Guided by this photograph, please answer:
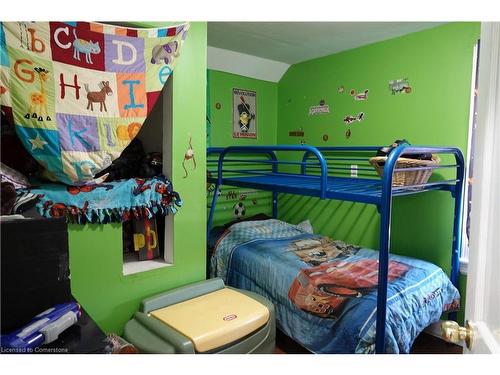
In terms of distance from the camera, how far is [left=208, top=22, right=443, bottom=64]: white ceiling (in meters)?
2.50

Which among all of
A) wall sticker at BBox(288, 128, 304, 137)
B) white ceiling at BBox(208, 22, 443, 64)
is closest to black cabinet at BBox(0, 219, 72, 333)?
white ceiling at BBox(208, 22, 443, 64)

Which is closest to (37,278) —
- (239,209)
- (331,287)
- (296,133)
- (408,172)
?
(331,287)

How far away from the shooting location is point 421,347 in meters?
2.41

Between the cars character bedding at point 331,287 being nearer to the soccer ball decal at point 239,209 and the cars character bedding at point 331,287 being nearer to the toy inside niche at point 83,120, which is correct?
the soccer ball decal at point 239,209

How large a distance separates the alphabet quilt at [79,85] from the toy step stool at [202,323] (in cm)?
74

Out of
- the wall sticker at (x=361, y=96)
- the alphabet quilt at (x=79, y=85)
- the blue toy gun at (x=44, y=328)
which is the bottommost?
the blue toy gun at (x=44, y=328)

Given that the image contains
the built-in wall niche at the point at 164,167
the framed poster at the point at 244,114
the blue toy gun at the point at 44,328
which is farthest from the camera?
the framed poster at the point at 244,114

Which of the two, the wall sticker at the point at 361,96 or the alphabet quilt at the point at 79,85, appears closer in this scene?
the alphabet quilt at the point at 79,85

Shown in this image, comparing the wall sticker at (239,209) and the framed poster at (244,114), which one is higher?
the framed poster at (244,114)

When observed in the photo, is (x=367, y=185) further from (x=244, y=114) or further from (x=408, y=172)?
(x=244, y=114)

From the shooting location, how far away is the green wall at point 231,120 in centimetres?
326

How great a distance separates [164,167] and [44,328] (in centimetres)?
110

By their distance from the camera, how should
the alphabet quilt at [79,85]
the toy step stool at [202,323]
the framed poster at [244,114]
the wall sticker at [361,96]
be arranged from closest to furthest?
the alphabet quilt at [79,85], the toy step stool at [202,323], the wall sticker at [361,96], the framed poster at [244,114]

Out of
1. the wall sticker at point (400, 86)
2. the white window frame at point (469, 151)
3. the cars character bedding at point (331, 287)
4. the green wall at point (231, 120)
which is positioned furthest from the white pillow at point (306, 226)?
the wall sticker at point (400, 86)
